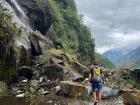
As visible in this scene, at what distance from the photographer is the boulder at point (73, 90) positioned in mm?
28203

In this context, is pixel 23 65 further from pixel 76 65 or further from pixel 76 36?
pixel 76 36

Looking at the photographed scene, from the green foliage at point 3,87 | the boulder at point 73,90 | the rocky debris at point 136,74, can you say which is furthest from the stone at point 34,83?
the rocky debris at point 136,74

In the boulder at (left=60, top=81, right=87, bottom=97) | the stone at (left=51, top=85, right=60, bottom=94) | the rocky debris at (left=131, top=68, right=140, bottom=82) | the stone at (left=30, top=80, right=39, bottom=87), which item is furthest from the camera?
the rocky debris at (left=131, top=68, right=140, bottom=82)

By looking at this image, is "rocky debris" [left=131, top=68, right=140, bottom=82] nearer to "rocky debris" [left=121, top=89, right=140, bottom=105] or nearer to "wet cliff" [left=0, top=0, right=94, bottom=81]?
"wet cliff" [left=0, top=0, right=94, bottom=81]

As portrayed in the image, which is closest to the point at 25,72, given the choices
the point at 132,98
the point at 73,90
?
the point at 73,90

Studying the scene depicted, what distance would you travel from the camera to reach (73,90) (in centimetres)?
2866

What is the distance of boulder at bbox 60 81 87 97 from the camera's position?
28203 millimetres

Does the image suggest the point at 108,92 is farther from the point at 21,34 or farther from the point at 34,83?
the point at 21,34

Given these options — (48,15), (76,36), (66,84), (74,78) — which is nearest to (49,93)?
(66,84)

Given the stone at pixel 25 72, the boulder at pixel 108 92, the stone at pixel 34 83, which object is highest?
the stone at pixel 25 72

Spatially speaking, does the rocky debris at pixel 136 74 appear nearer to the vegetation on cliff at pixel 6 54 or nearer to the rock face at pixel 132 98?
the vegetation on cliff at pixel 6 54

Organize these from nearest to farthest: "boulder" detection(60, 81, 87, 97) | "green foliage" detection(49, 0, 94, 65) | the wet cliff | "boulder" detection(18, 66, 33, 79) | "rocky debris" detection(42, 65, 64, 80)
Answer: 1. "boulder" detection(60, 81, 87, 97)
2. the wet cliff
3. "boulder" detection(18, 66, 33, 79)
4. "rocky debris" detection(42, 65, 64, 80)
5. "green foliage" detection(49, 0, 94, 65)

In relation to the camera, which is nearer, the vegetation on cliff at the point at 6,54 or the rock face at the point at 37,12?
the vegetation on cliff at the point at 6,54

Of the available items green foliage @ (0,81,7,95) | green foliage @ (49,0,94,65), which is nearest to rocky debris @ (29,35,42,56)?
green foliage @ (0,81,7,95)
